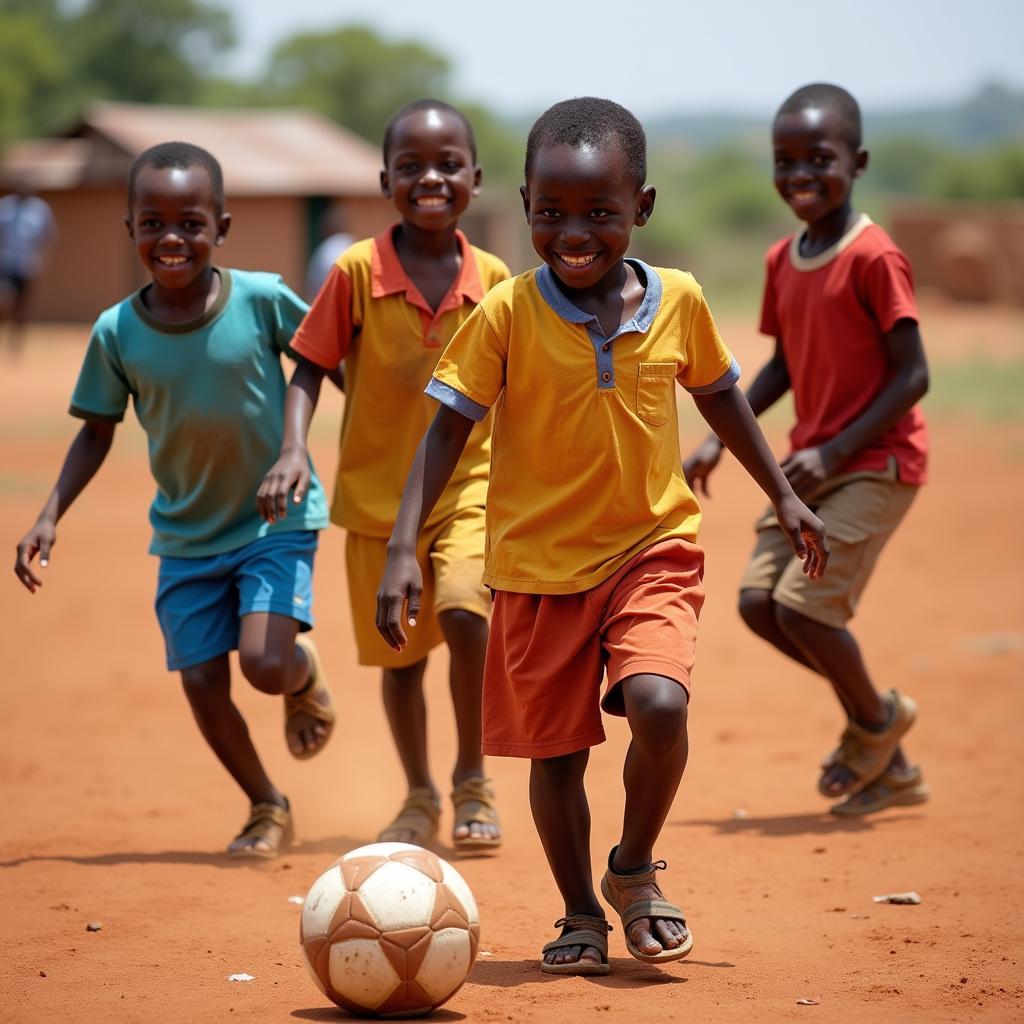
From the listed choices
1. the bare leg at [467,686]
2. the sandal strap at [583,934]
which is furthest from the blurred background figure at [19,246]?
the sandal strap at [583,934]

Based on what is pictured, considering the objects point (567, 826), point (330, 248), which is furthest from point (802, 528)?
point (330, 248)

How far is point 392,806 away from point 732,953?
217 cm

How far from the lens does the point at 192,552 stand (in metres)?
→ 5.04

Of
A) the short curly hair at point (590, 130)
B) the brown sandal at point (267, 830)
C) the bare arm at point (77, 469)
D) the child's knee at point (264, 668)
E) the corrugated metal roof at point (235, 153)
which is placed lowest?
the brown sandal at point (267, 830)

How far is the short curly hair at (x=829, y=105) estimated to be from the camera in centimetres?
551

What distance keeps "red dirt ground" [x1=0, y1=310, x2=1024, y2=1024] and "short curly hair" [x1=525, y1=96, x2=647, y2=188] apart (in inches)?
74.1

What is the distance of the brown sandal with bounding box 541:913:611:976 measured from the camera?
3768mm

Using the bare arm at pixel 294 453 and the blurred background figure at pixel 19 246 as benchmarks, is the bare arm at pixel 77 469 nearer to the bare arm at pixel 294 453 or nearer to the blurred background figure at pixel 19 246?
the bare arm at pixel 294 453

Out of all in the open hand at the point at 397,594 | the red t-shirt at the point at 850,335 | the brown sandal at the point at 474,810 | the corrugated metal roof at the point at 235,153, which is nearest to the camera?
the open hand at the point at 397,594

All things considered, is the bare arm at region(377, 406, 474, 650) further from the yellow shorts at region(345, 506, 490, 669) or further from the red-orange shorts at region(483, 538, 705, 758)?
the yellow shorts at region(345, 506, 490, 669)

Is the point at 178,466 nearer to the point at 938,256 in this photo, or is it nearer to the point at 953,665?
the point at 953,665

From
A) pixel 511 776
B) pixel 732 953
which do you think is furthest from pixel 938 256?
pixel 732 953

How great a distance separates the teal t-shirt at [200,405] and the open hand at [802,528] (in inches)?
65.9

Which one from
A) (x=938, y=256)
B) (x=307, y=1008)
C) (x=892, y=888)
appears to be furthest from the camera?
(x=938, y=256)
